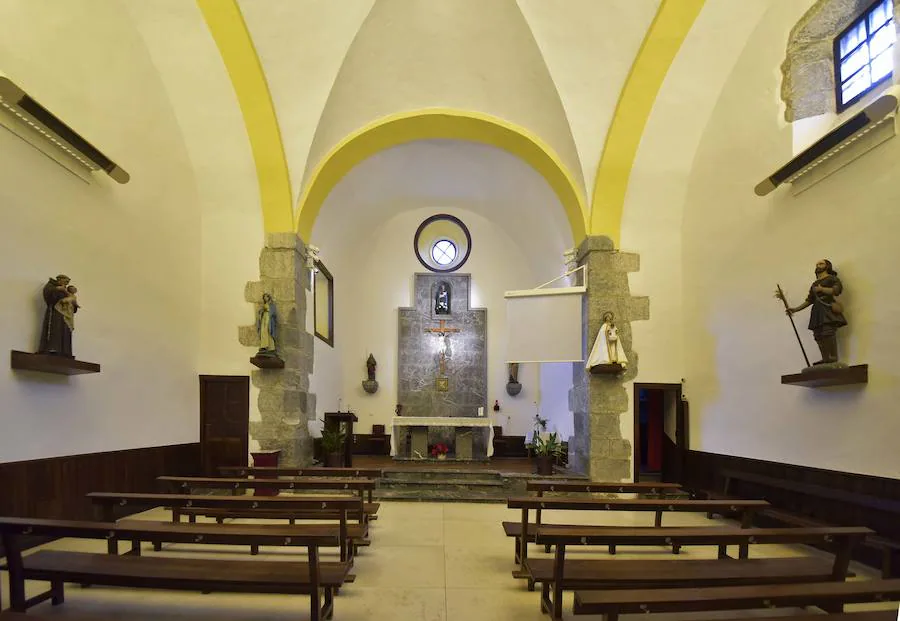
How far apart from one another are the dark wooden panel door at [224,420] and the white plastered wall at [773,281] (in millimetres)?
6177

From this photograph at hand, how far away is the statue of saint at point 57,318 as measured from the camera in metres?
5.15

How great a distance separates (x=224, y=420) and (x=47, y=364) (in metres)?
3.41

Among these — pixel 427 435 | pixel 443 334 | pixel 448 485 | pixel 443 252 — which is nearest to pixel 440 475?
pixel 448 485

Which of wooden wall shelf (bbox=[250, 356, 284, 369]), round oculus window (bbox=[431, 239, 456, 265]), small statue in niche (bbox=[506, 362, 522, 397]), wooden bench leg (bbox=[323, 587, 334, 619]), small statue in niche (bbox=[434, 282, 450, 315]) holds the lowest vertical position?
wooden bench leg (bbox=[323, 587, 334, 619])

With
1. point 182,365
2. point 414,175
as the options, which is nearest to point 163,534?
point 182,365

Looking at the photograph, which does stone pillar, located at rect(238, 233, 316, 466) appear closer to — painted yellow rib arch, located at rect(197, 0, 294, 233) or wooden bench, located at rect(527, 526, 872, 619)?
painted yellow rib arch, located at rect(197, 0, 294, 233)

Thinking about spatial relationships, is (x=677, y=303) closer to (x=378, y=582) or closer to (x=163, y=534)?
(x=378, y=582)

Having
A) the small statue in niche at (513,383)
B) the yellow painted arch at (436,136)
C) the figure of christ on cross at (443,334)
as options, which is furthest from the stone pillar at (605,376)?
the figure of christ on cross at (443,334)

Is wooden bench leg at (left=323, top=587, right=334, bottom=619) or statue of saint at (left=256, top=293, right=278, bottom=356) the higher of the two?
statue of saint at (left=256, top=293, right=278, bottom=356)

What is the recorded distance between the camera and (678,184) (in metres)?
8.52

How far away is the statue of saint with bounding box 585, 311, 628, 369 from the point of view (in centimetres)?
806

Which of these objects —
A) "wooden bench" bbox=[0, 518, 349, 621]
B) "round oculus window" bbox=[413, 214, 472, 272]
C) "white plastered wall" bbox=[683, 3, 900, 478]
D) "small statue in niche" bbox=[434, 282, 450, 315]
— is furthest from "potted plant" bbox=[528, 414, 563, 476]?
"wooden bench" bbox=[0, 518, 349, 621]

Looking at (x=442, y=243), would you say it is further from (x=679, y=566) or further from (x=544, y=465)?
(x=679, y=566)

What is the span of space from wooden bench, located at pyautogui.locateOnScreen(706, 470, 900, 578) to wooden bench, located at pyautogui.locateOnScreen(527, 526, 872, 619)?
1.36 meters
